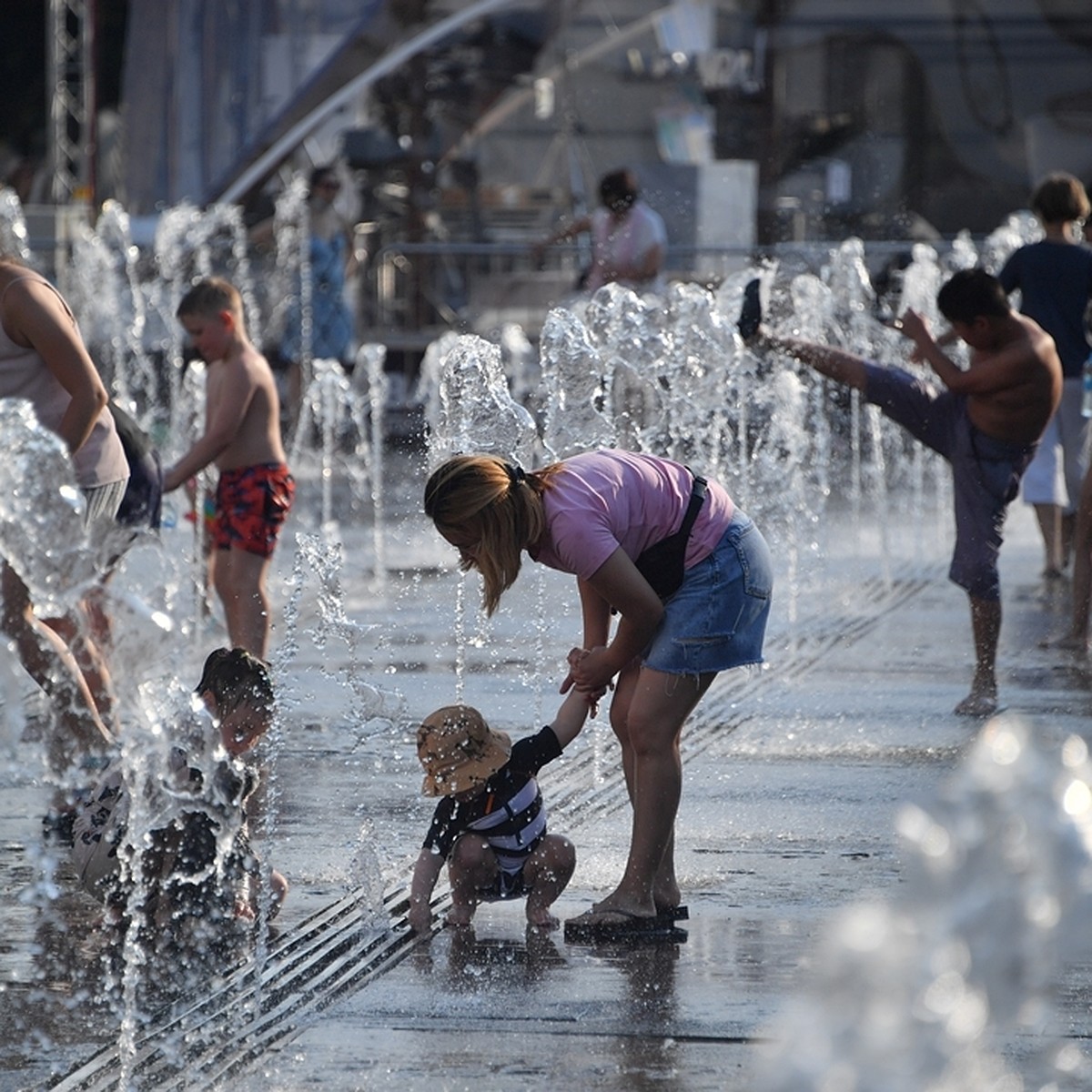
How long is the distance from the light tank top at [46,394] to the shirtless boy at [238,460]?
1.23 metres

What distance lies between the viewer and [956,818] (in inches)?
76.9

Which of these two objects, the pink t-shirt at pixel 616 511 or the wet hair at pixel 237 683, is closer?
the pink t-shirt at pixel 616 511

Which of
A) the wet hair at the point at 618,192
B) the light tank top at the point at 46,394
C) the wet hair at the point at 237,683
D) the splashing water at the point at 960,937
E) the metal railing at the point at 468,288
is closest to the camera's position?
the splashing water at the point at 960,937

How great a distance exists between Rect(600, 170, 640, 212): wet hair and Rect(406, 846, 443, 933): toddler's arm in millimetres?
8703

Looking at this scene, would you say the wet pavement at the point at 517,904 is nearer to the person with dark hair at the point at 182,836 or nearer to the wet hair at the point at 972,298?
the person with dark hair at the point at 182,836

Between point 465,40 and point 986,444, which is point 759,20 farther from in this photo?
point 986,444

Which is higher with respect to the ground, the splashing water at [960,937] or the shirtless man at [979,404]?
the shirtless man at [979,404]

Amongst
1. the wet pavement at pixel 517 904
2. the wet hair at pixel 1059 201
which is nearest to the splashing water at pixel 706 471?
the wet pavement at pixel 517 904

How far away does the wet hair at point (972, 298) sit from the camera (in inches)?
276

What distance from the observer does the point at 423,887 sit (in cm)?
452

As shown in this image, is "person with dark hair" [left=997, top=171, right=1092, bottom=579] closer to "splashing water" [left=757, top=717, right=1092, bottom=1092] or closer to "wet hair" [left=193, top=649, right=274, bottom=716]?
"wet hair" [left=193, top=649, right=274, bottom=716]

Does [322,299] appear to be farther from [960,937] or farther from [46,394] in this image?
[960,937]

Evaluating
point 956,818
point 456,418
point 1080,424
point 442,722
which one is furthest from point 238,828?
point 1080,424

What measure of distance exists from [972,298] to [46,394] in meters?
3.09
